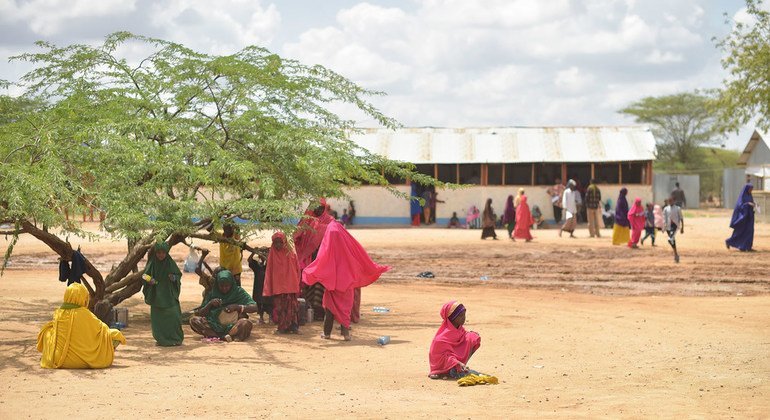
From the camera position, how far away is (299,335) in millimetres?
13609

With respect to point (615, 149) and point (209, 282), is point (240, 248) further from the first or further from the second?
point (615, 149)

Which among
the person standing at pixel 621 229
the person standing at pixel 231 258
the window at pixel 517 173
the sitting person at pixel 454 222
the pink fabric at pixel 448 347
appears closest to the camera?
the pink fabric at pixel 448 347

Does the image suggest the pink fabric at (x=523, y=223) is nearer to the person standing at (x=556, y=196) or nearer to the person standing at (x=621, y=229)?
the person standing at (x=621, y=229)

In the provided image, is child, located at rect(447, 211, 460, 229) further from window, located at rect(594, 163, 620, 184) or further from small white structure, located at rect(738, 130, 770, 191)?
small white structure, located at rect(738, 130, 770, 191)

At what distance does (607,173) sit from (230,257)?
28.0 m

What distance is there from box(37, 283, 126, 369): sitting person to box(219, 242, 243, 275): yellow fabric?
12.0ft

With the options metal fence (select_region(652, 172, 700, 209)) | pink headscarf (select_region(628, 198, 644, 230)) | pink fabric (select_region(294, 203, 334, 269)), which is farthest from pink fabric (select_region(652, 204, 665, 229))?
metal fence (select_region(652, 172, 700, 209))

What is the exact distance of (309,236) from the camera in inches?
570

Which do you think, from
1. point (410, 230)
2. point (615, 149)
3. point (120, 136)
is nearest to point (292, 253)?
point (120, 136)

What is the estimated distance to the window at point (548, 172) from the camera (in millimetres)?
40750

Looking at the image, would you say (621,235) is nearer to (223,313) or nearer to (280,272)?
(280,272)

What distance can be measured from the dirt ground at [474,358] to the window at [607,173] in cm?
1899

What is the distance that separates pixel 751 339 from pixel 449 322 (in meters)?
4.60

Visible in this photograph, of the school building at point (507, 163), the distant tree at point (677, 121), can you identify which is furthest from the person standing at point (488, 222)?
the distant tree at point (677, 121)
